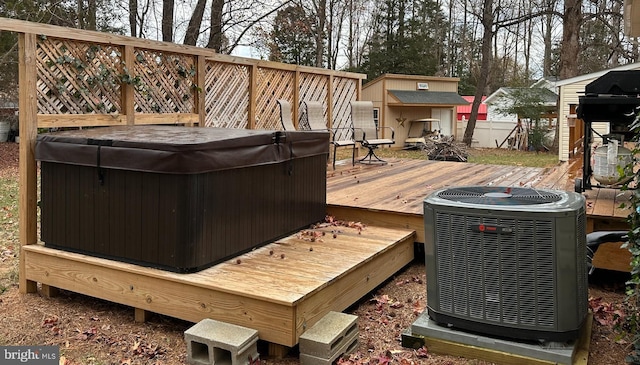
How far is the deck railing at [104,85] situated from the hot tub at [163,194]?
0.60 ft

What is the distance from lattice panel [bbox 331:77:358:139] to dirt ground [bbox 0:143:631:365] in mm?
5383

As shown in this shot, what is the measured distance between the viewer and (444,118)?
68.5 feet

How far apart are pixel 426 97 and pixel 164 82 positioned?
15.2 meters

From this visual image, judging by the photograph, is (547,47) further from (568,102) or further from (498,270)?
(498,270)

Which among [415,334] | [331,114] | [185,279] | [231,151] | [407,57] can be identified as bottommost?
[415,334]

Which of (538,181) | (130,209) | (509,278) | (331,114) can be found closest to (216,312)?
(130,209)

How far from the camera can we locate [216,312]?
272cm

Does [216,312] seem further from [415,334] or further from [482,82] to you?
[482,82]

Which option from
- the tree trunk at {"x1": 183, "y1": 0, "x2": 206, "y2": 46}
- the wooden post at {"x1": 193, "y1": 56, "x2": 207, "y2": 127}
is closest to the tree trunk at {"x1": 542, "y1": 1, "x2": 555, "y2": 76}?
the tree trunk at {"x1": 183, "y1": 0, "x2": 206, "y2": 46}

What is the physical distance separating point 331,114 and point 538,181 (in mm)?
3778

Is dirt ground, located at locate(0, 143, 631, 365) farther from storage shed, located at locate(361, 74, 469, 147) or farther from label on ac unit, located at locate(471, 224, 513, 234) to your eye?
storage shed, located at locate(361, 74, 469, 147)

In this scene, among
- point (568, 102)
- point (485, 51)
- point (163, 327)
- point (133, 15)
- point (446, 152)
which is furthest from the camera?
point (485, 51)

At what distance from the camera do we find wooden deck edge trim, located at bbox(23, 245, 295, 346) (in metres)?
2.56

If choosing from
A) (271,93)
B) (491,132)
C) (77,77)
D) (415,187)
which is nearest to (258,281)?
(77,77)
